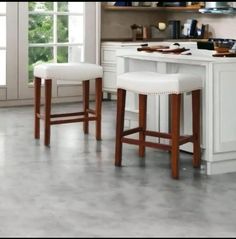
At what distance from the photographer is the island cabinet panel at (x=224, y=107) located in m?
3.63

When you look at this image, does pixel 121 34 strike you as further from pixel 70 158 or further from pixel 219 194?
pixel 219 194

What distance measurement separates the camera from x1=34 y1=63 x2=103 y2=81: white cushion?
15.0 ft

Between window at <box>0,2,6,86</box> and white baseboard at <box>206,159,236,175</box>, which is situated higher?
window at <box>0,2,6,86</box>

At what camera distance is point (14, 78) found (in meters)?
7.11

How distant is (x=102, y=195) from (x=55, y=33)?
456cm

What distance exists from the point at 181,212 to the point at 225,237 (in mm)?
433

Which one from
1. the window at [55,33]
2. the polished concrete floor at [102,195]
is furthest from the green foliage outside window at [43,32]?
the polished concrete floor at [102,195]

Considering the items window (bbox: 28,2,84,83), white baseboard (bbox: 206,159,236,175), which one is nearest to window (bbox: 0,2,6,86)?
window (bbox: 28,2,84,83)

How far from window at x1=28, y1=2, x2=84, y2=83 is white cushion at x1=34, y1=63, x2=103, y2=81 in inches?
98.7

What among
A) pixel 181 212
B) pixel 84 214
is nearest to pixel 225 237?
pixel 181 212

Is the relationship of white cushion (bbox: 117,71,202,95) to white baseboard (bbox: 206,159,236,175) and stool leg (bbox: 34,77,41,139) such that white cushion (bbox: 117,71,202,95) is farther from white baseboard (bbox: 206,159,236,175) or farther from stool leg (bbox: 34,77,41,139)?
stool leg (bbox: 34,77,41,139)

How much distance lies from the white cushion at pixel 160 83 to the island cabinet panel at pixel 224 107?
146 mm

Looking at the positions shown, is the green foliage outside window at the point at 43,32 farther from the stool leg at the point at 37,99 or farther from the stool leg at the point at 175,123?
the stool leg at the point at 175,123

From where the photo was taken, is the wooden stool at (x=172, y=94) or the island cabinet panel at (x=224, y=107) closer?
the wooden stool at (x=172, y=94)
